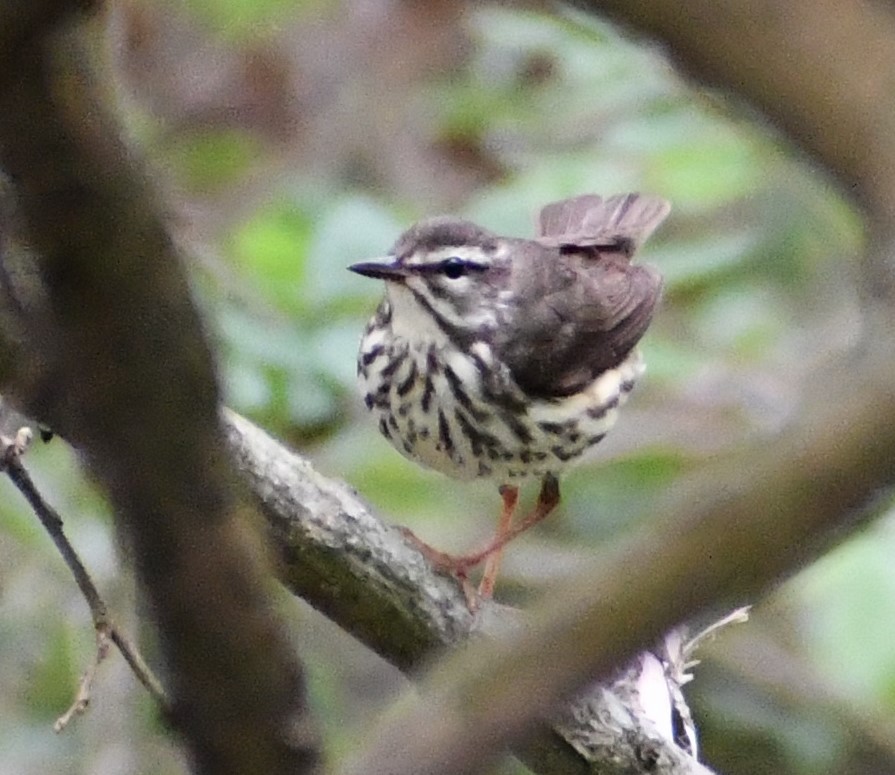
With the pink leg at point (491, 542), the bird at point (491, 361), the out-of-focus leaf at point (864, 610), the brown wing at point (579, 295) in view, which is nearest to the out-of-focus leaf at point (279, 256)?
the bird at point (491, 361)

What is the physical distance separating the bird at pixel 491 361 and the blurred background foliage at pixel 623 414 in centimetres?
9

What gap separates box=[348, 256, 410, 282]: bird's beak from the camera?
249 cm

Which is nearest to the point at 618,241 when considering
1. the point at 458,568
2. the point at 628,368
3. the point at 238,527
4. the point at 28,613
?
the point at 628,368

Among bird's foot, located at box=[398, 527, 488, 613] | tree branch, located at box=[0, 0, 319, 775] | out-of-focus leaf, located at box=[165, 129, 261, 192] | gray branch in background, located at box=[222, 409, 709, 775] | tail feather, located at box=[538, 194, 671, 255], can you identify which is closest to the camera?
tree branch, located at box=[0, 0, 319, 775]

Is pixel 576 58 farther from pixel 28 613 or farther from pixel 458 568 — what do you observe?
pixel 28 613

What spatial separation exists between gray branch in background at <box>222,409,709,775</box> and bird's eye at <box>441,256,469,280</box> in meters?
0.81

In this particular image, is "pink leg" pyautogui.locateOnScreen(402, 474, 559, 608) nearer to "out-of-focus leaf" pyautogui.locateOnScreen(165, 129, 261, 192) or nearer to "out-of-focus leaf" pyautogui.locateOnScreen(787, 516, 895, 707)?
"out-of-focus leaf" pyautogui.locateOnScreen(787, 516, 895, 707)

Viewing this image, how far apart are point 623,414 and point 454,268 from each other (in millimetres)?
851

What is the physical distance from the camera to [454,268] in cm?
273

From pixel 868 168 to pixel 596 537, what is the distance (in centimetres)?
281

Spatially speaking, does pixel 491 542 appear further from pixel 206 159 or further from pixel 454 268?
pixel 206 159

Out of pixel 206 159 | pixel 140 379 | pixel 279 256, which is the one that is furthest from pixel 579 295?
pixel 140 379

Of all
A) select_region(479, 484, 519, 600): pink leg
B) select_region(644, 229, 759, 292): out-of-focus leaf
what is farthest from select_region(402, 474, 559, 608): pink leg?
select_region(644, 229, 759, 292): out-of-focus leaf

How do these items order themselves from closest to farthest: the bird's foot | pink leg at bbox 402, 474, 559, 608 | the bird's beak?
the bird's foot
pink leg at bbox 402, 474, 559, 608
the bird's beak
